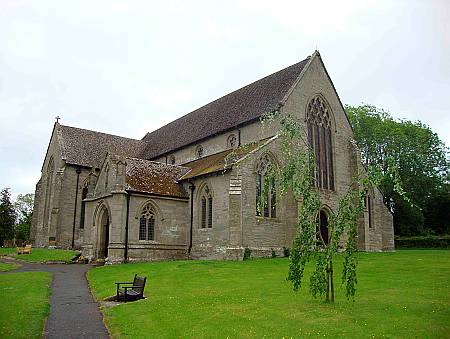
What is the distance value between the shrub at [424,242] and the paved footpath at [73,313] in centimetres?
3900

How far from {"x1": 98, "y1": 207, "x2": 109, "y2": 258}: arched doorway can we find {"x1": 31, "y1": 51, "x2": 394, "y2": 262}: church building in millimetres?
79

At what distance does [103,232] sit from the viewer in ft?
113

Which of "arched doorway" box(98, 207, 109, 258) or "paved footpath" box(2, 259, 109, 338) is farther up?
"arched doorway" box(98, 207, 109, 258)

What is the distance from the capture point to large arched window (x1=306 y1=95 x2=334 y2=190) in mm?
35000

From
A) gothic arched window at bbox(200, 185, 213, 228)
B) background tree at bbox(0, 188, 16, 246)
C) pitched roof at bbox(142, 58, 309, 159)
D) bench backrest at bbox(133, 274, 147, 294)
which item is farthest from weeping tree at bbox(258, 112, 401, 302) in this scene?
background tree at bbox(0, 188, 16, 246)

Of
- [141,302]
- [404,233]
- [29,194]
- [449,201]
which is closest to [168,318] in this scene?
[141,302]

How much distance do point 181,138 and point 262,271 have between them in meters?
23.5

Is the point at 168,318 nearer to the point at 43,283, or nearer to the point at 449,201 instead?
the point at 43,283

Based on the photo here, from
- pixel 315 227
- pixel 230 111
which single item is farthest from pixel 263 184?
pixel 315 227

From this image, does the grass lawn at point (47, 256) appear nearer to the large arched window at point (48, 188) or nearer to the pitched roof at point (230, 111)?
the large arched window at point (48, 188)

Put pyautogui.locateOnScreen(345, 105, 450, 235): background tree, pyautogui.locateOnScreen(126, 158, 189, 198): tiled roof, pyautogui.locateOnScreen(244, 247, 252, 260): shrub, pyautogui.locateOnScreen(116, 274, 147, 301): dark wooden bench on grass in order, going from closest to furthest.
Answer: pyautogui.locateOnScreen(116, 274, 147, 301): dark wooden bench on grass → pyautogui.locateOnScreen(244, 247, 252, 260): shrub → pyautogui.locateOnScreen(126, 158, 189, 198): tiled roof → pyautogui.locateOnScreen(345, 105, 450, 235): background tree

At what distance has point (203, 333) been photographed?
34.9 feet

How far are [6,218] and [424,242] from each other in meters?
53.5

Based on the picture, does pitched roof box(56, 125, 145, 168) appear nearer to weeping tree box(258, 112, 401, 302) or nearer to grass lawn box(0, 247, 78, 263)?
grass lawn box(0, 247, 78, 263)
